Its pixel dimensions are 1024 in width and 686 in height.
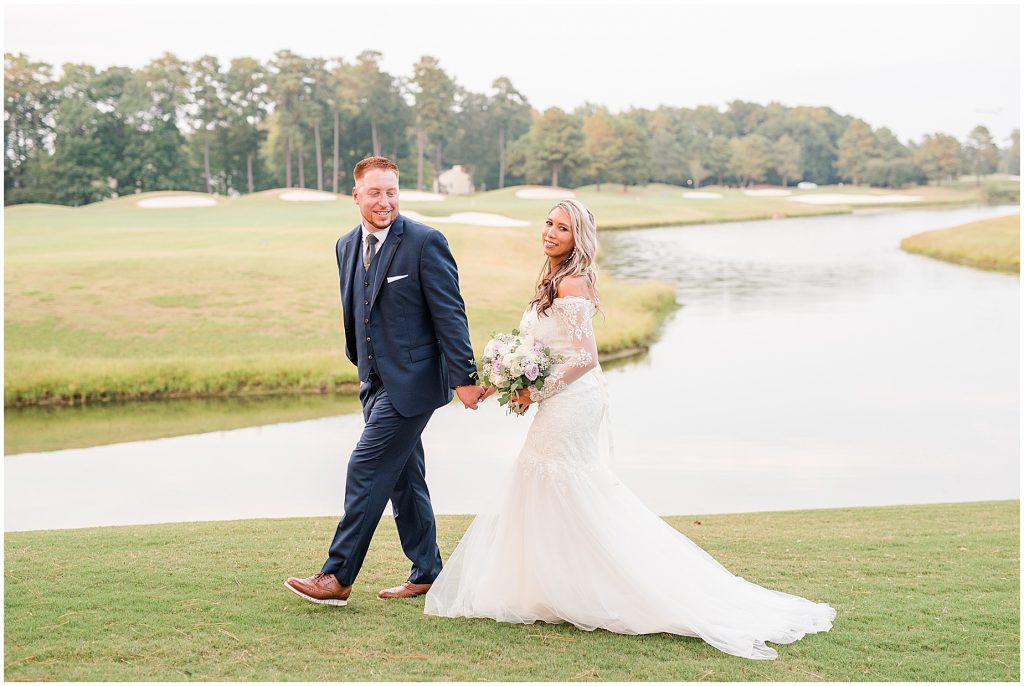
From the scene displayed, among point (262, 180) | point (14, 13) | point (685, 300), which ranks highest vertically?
point (14, 13)

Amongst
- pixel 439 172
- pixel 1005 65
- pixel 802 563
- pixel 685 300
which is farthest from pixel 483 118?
pixel 802 563

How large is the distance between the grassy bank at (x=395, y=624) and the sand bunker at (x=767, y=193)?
263 ft

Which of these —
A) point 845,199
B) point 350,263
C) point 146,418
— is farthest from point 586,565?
point 845,199

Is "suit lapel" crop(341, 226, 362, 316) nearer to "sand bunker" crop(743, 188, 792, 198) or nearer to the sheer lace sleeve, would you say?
the sheer lace sleeve

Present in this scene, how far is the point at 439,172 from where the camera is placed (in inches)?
2495

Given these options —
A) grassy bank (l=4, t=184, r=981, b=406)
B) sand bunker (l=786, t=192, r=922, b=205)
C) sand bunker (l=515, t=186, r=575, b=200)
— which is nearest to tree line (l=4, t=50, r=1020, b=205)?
sand bunker (l=515, t=186, r=575, b=200)

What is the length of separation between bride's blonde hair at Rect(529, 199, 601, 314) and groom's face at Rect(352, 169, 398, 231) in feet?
2.65

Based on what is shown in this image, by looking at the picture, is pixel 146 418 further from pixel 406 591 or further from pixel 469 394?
pixel 469 394

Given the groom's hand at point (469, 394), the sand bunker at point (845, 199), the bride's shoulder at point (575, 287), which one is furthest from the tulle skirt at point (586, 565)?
the sand bunker at point (845, 199)

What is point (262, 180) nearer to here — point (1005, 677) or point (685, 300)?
point (685, 300)

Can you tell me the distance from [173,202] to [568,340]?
4863 cm

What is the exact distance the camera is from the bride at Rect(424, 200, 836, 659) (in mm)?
5035

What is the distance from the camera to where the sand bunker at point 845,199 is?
82.9m

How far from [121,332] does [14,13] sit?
39192mm
